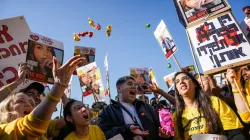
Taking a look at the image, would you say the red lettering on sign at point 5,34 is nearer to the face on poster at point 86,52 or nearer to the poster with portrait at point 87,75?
the face on poster at point 86,52

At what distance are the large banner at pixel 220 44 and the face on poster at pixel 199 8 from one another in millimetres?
186

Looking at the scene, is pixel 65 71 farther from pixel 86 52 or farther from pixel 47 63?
pixel 86 52

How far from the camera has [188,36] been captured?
4059 millimetres

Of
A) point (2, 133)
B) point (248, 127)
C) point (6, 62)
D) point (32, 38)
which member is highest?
point (32, 38)

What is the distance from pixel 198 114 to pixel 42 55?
9.97 feet

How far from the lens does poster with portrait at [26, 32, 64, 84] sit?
4.05 metres

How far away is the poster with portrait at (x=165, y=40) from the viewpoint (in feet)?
19.1

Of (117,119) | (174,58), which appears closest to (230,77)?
(117,119)

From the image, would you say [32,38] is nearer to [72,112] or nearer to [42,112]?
[72,112]

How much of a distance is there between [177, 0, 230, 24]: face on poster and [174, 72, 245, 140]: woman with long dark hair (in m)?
1.36

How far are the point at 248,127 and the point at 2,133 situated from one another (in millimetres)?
2701

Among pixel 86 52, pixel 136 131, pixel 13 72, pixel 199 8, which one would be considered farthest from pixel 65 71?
pixel 86 52

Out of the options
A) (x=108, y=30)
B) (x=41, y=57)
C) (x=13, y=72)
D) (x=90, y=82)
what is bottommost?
(x=13, y=72)

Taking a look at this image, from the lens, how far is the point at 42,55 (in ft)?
14.1
